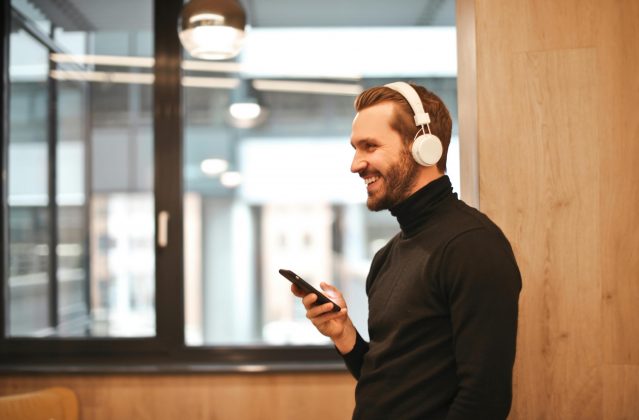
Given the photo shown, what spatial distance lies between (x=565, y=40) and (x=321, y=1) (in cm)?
161

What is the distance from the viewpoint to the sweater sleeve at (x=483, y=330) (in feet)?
3.83

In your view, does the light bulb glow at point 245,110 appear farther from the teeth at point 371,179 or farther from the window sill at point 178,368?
the teeth at point 371,179

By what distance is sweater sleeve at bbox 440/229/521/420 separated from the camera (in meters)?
1.17

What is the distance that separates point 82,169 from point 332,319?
79.8 inches

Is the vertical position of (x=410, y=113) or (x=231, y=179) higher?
(x=231, y=179)

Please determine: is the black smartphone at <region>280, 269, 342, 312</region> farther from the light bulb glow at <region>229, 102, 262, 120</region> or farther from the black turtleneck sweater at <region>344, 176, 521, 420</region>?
the light bulb glow at <region>229, 102, 262, 120</region>

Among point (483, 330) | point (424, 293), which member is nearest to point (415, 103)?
point (424, 293)

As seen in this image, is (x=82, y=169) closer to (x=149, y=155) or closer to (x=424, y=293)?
(x=149, y=155)

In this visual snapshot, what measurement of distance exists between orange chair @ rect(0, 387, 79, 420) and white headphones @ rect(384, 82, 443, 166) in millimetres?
1909

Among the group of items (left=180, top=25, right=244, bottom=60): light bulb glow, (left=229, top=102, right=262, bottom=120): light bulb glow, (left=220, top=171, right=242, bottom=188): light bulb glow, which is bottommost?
(left=220, top=171, right=242, bottom=188): light bulb glow

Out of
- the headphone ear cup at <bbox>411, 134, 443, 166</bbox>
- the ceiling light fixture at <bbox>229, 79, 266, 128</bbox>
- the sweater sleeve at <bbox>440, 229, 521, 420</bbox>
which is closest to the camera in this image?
the sweater sleeve at <bbox>440, 229, 521, 420</bbox>

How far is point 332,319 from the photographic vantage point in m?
1.54

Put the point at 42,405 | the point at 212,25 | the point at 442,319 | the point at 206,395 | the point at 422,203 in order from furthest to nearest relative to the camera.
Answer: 1. the point at 206,395
2. the point at 42,405
3. the point at 212,25
4. the point at 422,203
5. the point at 442,319

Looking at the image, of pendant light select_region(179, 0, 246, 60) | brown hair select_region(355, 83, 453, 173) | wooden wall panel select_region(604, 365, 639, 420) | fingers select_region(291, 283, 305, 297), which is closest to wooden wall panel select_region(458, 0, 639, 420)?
wooden wall panel select_region(604, 365, 639, 420)
